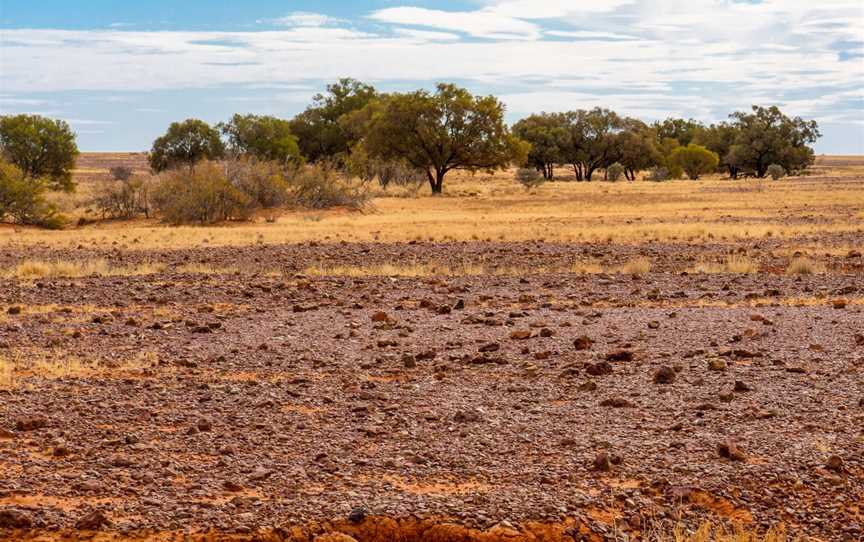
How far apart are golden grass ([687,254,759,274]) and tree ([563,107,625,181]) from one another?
214 ft

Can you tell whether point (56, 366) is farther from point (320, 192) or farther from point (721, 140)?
point (721, 140)

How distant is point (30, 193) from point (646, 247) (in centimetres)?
1990

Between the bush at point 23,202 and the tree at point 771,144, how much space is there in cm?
6884

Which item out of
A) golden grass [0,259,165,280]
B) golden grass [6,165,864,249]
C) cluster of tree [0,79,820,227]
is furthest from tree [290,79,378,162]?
golden grass [0,259,165,280]

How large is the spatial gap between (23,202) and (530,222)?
16.2 m

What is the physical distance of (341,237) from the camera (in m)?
28.1

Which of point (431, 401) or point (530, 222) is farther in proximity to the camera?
point (530, 222)

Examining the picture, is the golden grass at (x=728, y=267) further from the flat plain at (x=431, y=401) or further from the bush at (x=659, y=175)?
the bush at (x=659, y=175)

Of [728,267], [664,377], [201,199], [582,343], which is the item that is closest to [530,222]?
[201,199]

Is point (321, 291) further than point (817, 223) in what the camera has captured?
No

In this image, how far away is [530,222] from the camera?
112ft

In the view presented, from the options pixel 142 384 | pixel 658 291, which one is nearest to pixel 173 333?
pixel 142 384

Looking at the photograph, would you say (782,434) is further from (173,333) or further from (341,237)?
(341,237)

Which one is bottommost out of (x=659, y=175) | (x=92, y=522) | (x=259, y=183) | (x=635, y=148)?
(x=92, y=522)
